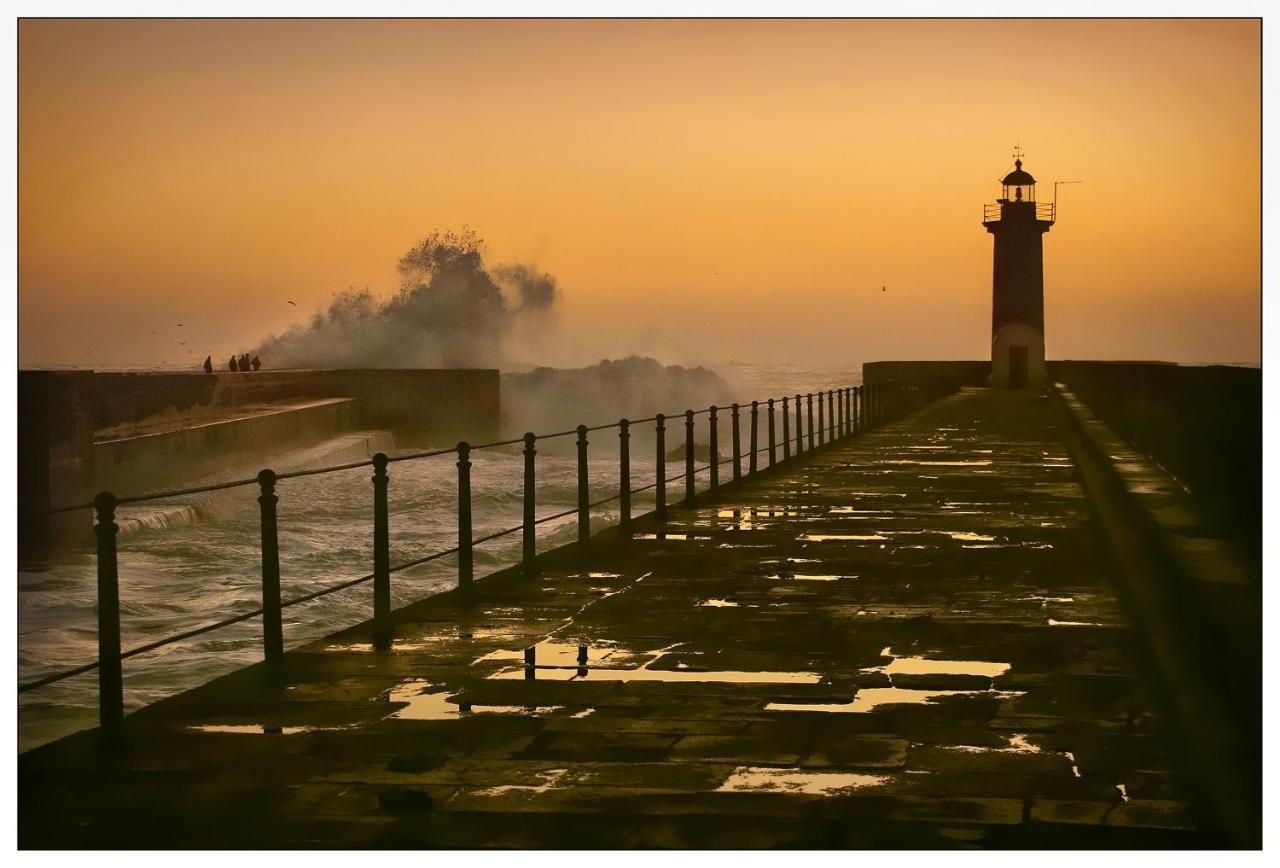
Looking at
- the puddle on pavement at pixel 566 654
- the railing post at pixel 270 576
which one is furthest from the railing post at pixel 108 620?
the puddle on pavement at pixel 566 654

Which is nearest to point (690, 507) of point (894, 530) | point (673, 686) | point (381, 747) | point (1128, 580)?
point (894, 530)

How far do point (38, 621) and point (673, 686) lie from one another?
21.4 m

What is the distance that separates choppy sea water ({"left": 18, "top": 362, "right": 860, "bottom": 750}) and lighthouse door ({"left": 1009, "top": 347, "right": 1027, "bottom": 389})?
1683 centimetres

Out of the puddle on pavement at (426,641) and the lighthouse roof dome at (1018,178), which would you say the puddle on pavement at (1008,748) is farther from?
the lighthouse roof dome at (1018,178)

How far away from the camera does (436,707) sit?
661 centimetres

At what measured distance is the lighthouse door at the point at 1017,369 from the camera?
62.3m

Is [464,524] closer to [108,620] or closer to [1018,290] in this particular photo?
[108,620]

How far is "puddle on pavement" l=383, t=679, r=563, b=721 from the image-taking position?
6441 mm

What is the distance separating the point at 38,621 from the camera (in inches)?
1021

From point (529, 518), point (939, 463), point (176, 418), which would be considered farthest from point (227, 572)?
point (529, 518)

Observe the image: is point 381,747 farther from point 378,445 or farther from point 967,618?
point 378,445

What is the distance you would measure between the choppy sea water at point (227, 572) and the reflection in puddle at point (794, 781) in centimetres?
601

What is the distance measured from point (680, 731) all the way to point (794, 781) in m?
0.87

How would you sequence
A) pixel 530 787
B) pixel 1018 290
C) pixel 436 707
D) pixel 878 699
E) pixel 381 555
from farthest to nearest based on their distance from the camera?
pixel 1018 290 < pixel 381 555 < pixel 878 699 < pixel 436 707 < pixel 530 787
